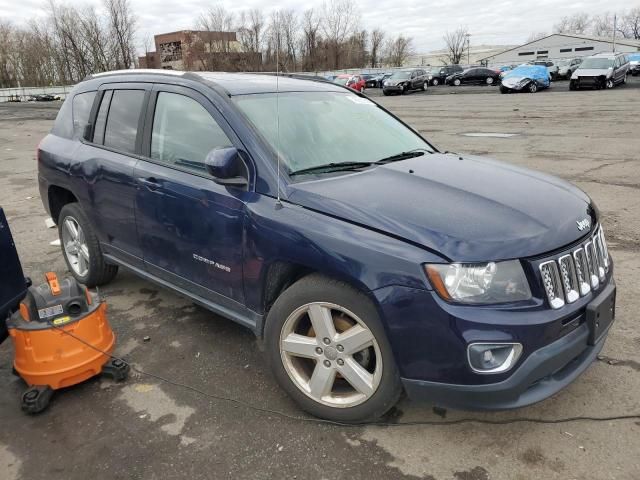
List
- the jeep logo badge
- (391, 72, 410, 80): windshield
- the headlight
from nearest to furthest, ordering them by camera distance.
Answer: the headlight → the jeep logo badge → (391, 72, 410, 80): windshield

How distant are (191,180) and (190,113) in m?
0.47

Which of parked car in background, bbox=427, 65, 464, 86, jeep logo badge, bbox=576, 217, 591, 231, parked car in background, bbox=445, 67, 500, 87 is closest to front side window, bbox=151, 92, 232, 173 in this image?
jeep logo badge, bbox=576, 217, 591, 231

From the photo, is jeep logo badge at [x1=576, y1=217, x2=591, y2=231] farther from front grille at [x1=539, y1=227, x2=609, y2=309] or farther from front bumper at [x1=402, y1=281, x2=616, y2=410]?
front bumper at [x1=402, y1=281, x2=616, y2=410]

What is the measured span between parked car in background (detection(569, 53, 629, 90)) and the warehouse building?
198ft

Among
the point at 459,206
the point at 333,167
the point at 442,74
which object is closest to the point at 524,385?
the point at 459,206

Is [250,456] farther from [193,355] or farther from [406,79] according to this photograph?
[406,79]

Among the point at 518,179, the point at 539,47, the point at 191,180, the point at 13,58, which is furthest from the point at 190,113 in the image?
the point at 539,47

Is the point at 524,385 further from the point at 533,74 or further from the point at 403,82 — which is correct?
the point at 403,82

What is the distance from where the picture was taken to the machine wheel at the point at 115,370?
10.7ft

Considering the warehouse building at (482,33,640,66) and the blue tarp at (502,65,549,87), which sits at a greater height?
the warehouse building at (482,33,640,66)

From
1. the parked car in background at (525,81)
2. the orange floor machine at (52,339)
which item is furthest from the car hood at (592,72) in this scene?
the orange floor machine at (52,339)

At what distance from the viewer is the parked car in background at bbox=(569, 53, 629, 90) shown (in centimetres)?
2919

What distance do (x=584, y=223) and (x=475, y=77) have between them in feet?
152

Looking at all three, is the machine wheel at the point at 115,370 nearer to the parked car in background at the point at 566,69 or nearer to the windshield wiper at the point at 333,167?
the windshield wiper at the point at 333,167
